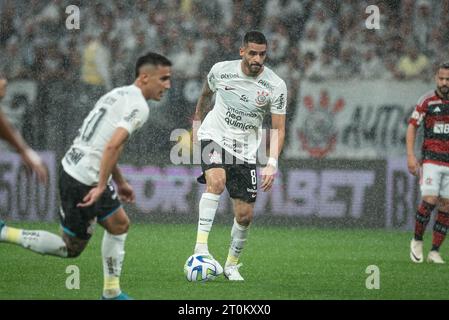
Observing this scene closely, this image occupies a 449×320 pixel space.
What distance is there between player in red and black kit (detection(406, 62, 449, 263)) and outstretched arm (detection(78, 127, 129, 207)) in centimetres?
519

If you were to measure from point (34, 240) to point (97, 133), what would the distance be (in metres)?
0.88

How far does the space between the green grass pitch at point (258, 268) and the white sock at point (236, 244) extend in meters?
0.22

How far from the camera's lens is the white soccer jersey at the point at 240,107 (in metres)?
9.85

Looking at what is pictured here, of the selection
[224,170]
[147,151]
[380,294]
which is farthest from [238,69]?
[147,151]

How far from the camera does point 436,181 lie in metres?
11.8

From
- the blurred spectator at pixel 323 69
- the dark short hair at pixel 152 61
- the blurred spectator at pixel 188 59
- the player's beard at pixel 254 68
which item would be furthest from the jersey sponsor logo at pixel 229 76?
the blurred spectator at pixel 188 59

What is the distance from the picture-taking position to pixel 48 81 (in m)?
15.2

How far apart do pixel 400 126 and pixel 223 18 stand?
3052 millimetres

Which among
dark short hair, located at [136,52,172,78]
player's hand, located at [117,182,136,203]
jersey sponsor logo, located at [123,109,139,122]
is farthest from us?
player's hand, located at [117,182,136,203]

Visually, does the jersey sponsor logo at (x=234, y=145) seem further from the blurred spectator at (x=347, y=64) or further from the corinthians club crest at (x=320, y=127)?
the blurred spectator at (x=347, y=64)

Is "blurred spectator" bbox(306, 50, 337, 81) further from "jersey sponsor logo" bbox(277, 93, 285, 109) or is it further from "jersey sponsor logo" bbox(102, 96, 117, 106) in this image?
"jersey sponsor logo" bbox(102, 96, 117, 106)

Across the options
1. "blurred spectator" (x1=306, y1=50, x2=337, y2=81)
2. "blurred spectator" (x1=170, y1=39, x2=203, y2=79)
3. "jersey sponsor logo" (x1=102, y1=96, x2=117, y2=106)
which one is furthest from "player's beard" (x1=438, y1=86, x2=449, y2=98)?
"jersey sponsor logo" (x1=102, y1=96, x2=117, y2=106)

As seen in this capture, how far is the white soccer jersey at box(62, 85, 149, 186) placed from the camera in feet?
24.3

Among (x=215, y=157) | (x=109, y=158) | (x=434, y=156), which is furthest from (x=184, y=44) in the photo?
(x=109, y=158)
